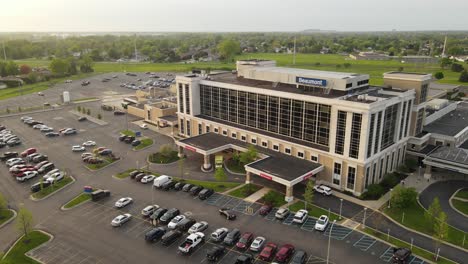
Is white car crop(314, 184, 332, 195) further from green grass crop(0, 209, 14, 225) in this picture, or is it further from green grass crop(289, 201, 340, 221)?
green grass crop(0, 209, 14, 225)

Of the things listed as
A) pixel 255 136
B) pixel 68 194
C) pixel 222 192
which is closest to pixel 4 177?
pixel 68 194

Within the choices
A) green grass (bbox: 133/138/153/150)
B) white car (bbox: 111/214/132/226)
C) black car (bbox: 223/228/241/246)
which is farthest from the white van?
green grass (bbox: 133/138/153/150)

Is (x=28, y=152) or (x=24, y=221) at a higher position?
(x=24, y=221)

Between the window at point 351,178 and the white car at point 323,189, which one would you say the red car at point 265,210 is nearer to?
the white car at point 323,189

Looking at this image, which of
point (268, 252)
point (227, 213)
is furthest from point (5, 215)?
point (268, 252)

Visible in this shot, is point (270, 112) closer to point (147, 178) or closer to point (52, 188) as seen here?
point (147, 178)

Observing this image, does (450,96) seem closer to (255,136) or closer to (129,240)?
(255,136)

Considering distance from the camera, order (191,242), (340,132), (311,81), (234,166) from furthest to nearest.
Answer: (234,166) < (311,81) < (340,132) < (191,242)

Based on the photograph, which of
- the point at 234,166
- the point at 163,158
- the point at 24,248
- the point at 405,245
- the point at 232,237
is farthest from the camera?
the point at 163,158
